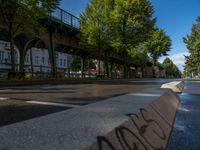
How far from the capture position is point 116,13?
4344 centimetres

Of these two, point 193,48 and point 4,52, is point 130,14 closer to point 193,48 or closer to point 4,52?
point 193,48

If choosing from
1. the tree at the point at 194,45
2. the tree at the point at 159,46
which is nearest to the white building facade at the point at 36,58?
the tree at the point at 159,46

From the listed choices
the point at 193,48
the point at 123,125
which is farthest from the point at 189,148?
the point at 193,48

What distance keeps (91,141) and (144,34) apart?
42672mm

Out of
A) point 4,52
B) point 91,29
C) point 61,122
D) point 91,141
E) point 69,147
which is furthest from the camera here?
point 4,52

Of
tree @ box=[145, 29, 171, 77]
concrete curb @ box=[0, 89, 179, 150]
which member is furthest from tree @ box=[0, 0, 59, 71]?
tree @ box=[145, 29, 171, 77]

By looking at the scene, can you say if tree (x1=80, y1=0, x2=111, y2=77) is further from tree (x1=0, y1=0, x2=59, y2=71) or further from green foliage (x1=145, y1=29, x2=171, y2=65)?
green foliage (x1=145, y1=29, x2=171, y2=65)

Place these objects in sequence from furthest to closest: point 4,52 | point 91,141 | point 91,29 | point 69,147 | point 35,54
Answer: point 35,54, point 4,52, point 91,29, point 91,141, point 69,147

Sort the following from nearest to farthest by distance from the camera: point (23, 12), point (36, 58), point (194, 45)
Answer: point (23, 12), point (194, 45), point (36, 58)

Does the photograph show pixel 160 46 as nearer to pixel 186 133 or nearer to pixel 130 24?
pixel 130 24


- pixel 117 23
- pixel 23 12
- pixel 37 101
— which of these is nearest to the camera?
pixel 37 101

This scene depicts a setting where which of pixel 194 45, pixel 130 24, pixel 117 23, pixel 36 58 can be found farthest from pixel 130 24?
pixel 36 58

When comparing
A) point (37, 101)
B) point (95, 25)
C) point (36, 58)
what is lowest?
point (37, 101)

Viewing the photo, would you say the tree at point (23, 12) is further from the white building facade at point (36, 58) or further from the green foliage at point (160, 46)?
the green foliage at point (160, 46)
